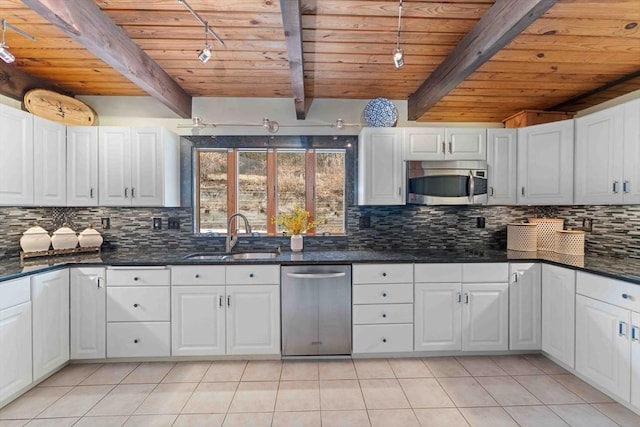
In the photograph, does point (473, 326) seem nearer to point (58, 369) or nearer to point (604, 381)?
point (604, 381)

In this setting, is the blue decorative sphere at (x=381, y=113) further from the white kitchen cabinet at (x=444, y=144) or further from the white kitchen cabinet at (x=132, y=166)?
the white kitchen cabinet at (x=132, y=166)

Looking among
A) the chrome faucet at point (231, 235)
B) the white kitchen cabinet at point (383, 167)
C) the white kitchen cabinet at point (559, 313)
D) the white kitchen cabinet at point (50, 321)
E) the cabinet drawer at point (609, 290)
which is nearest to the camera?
the cabinet drawer at point (609, 290)

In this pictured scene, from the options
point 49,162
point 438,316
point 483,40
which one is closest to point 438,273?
point 438,316

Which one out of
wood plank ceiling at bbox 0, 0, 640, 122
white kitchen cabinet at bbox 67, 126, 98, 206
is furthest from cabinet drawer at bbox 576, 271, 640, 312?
white kitchen cabinet at bbox 67, 126, 98, 206

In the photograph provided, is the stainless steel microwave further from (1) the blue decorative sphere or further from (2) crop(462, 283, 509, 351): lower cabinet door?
(2) crop(462, 283, 509, 351): lower cabinet door

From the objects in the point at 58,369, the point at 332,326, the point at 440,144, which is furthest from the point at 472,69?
the point at 58,369

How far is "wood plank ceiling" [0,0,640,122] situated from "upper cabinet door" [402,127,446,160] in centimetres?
32

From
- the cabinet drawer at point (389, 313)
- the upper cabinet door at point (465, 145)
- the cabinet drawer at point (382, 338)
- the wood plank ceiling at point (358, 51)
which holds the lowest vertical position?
the cabinet drawer at point (382, 338)

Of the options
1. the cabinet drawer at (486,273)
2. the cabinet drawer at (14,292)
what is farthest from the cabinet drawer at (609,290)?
the cabinet drawer at (14,292)

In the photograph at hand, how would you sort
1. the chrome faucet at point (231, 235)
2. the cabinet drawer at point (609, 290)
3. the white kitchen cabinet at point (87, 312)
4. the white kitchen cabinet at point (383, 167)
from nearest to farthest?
the cabinet drawer at point (609, 290) → the white kitchen cabinet at point (87, 312) → the white kitchen cabinet at point (383, 167) → the chrome faucet at point (231, 235)

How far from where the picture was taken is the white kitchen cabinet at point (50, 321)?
7.22 feet

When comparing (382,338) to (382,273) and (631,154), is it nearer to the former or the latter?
(382,273)

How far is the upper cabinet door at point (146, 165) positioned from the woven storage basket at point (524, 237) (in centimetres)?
335

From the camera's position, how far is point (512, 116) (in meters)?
3.25
